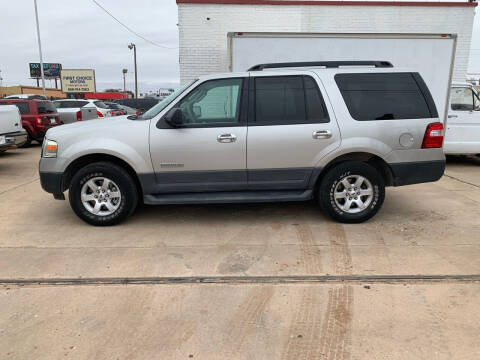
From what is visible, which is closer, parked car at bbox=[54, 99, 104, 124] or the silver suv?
the silver suv

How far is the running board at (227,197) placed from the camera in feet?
15.2

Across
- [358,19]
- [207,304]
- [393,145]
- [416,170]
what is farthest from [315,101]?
[358,19]

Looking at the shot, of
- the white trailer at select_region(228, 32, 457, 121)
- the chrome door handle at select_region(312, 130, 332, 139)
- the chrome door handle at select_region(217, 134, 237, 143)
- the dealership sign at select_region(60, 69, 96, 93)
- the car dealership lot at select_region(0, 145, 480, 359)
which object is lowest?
the car dealership lot at select_region(0, 145, 480, 359)

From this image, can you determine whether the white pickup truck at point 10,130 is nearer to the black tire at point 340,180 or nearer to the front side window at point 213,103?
the front side window at point 213,103

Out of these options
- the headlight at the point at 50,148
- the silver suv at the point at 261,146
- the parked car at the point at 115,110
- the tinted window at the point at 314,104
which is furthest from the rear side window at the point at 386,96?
the parked car at the point at 115,110

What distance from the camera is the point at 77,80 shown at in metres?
59.0

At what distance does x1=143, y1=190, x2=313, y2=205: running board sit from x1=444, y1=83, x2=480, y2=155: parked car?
5.88 meters

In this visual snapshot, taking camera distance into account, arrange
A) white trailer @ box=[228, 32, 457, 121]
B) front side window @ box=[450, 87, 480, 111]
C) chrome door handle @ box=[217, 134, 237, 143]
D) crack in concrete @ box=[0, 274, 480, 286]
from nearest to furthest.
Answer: crack in concrete @ box=[0, 274, 480, 286]
chrome door handle @ box=[217, 134, 237, 143]
white trailer @ box=[228, 32, 457, 121]
front side window @ box=[450, 87, 480, 111]

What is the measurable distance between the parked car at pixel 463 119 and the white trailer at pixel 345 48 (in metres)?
1.01

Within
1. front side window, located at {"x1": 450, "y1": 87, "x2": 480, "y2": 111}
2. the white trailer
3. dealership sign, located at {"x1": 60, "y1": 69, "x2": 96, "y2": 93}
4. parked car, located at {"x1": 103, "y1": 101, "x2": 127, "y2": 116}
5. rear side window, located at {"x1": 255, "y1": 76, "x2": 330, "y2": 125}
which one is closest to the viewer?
rear side window, located at {"x1": 255, "y1": 76, "x2": 330, "y2": 125}

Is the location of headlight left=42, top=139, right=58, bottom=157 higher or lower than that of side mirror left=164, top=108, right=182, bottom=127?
lower

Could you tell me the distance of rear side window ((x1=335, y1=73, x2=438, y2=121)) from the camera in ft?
15.3

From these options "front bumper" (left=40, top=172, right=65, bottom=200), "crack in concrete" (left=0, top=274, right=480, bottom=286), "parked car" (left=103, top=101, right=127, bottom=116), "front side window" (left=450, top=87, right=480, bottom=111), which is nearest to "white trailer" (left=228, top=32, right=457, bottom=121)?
"front side window" (left=450, top=87, right=480, bottom=111)

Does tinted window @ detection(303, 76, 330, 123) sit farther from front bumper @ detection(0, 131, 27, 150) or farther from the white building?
the white building
